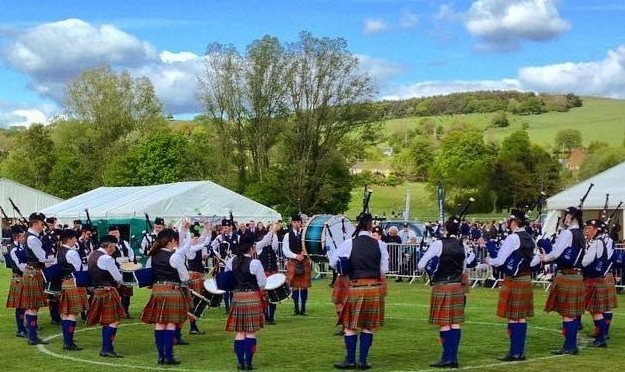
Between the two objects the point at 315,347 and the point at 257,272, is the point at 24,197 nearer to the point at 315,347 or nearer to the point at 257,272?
the point at 315,347

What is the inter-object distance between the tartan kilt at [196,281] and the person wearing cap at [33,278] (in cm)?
205

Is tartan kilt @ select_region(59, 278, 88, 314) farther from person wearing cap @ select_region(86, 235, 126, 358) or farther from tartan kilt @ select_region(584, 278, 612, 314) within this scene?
tartan kilt @ select_region(584, 278, 612, 314)

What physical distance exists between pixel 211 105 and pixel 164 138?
12.9 feet

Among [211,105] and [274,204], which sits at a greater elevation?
[211,105]

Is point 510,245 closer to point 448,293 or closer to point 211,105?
point 448,293

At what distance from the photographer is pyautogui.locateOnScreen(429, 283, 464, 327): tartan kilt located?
984 centimetres

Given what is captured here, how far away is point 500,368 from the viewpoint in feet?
32.0

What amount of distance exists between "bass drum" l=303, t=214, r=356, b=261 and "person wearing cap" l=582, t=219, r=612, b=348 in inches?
248

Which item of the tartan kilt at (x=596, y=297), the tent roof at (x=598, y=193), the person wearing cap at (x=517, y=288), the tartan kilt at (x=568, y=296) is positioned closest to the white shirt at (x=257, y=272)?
the person wearing cap at (x=517, y=288)

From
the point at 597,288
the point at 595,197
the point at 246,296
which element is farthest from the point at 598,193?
the point at 246,296

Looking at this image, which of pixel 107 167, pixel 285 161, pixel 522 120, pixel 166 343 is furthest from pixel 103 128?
pixel 166 343

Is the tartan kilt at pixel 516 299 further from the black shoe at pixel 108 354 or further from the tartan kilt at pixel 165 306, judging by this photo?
the black shoe at pixel 108 354

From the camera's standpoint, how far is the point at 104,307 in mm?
10695

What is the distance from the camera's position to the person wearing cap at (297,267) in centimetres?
1523
